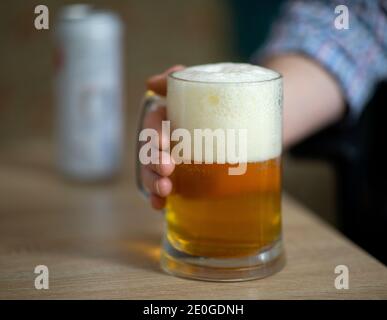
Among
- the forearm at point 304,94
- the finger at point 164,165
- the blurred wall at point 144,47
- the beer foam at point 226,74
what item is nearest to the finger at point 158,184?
the finger at point 164,165

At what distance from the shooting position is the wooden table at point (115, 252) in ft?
2.30

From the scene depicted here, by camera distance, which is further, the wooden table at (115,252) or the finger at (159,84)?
the finger at (159,84)

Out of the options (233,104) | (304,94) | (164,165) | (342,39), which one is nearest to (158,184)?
(164,165)

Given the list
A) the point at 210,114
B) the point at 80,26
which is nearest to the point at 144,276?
the point at 210,114

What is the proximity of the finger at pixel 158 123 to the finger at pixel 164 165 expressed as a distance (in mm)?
11

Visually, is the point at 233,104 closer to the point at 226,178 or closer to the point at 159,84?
the point at 226,178

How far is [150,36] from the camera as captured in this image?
2.33m

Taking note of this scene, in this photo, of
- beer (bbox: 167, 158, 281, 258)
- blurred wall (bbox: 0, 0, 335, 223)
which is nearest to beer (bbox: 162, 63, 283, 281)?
beer (bbox: 167, 158, 281, 258)

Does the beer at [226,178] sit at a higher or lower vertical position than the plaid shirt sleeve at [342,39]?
lower

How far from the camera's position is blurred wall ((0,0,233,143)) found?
7.54ft

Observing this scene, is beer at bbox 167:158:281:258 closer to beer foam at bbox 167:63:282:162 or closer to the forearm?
beer foam at bbox 167:63:282:162

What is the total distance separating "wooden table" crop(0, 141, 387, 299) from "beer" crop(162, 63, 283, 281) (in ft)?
0.09

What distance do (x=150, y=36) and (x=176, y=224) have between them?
1670 millimetres

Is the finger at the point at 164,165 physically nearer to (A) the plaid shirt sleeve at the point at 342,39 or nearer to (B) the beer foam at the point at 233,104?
(B) the beer foam at the point at 233,104
